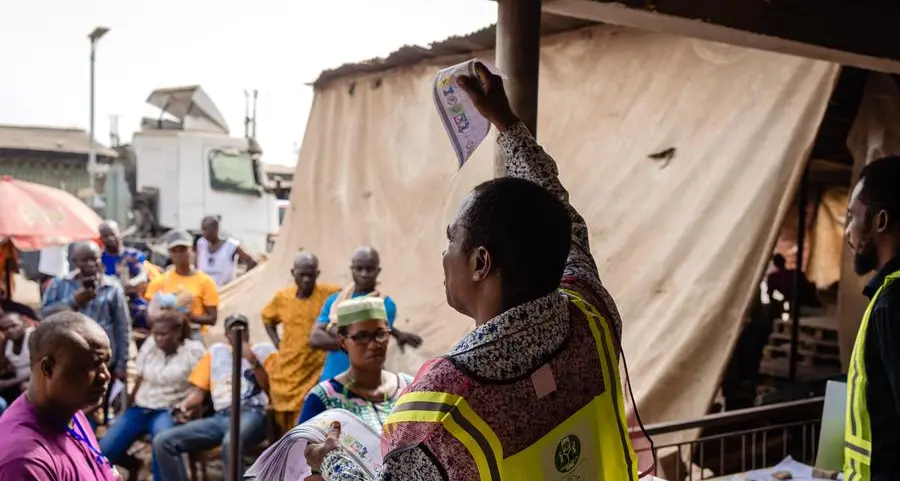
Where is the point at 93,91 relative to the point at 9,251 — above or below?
above

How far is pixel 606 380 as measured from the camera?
4.87 feet

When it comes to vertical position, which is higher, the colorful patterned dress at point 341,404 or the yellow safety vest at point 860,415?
the yellow safety vest at point 860,415

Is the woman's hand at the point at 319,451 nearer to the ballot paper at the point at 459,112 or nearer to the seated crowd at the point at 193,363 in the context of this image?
the ballot paper at the point at 459,112

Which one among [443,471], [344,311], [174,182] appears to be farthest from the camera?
[174,182]

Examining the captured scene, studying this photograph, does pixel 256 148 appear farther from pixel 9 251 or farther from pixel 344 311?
pixel 344 311

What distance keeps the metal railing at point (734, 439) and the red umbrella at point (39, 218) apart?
5077 millimetres

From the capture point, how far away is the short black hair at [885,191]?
201 centimetres

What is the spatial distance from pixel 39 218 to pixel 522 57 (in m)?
5.35

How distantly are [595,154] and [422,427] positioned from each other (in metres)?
3.87

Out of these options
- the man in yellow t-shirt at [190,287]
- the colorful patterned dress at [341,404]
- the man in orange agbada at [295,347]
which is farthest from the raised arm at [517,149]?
the man in yellow t-shirt at [190,287]

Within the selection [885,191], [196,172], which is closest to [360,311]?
[885,191]

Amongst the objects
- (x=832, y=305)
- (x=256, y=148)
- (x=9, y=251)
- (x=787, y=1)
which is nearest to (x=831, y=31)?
(x=787, y=1)

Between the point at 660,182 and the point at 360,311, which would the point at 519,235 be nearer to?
the point at 360,311

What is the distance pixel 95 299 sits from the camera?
212 inches
